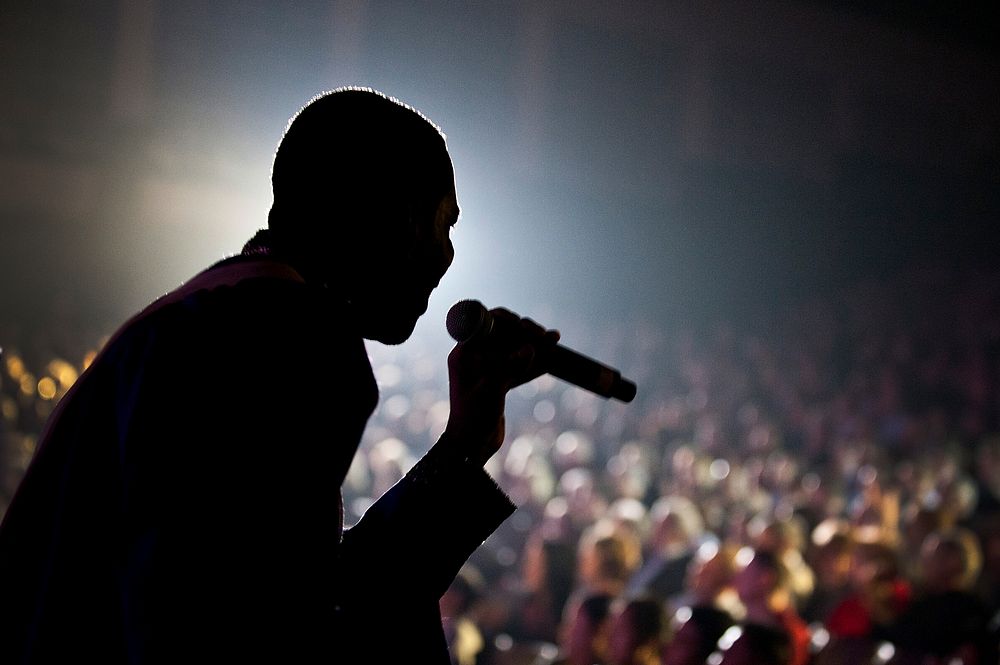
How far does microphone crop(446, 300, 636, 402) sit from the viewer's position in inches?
45.0

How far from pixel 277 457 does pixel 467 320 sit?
415 millimetres

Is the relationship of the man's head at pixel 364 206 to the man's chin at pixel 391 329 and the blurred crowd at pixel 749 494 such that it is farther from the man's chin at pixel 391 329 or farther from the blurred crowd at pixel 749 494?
the blurred crowd at pixel 749 494

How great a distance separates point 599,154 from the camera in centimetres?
1432

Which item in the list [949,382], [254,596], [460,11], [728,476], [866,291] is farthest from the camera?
[866,291]

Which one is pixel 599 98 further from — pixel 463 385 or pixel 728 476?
pixel 463 385

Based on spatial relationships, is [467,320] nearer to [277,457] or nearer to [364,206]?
[364,206]

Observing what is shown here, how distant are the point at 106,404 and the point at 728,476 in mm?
5455

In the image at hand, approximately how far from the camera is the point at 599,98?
13969 millimetres

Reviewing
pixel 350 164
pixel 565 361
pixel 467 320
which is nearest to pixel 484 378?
pixel 467 320

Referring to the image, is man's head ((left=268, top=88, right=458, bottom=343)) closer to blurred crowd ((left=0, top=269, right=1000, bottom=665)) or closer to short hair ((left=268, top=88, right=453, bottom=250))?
short hair ((left=268, top=88, right=453, bottom=250))

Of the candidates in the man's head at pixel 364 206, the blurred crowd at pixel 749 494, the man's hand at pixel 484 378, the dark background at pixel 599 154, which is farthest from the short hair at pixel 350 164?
the dark background at pixel 599 154

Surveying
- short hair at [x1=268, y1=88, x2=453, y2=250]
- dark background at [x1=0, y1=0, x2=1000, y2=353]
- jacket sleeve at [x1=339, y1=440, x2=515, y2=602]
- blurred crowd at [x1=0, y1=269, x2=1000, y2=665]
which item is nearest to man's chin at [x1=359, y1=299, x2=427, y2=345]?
short hair at [x1=268, y1=88, x2=453, y2=250]

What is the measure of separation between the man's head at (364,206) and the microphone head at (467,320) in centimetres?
10

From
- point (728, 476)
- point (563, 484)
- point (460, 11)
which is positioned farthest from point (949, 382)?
point (460, 11)
